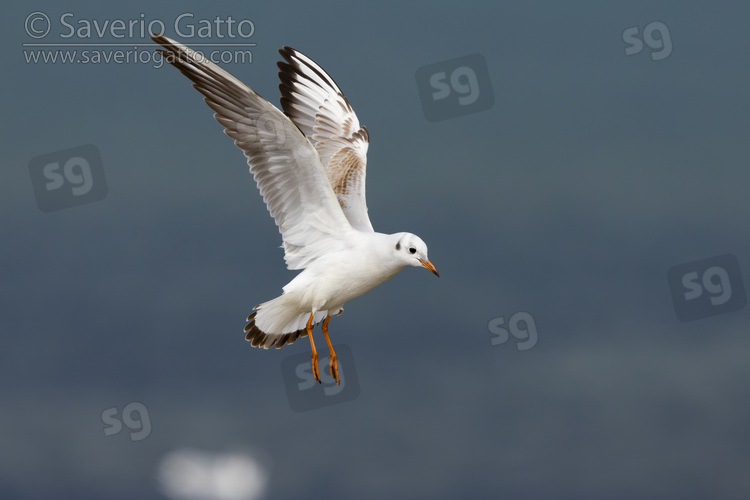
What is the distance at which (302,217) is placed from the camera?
10.6 metres

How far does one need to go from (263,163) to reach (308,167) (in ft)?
1.57

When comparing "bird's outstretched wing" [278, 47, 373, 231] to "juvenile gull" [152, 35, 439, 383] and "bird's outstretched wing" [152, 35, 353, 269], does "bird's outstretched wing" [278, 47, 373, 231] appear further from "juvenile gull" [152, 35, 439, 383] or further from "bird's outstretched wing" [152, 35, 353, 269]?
"bird's outstretched wing" [152, 35, 353, 269]

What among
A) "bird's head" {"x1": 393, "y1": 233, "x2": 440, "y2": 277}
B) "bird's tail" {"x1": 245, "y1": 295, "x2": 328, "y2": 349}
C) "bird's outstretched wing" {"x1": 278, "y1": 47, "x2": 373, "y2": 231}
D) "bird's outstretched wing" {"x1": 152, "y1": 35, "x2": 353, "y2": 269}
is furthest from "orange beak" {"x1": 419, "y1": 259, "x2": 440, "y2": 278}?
"bird's outstretched wing" {"x1": 278, "y1": 47, "x2": 373, "y2": 231}

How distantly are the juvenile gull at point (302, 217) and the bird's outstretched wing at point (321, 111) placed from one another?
599mm

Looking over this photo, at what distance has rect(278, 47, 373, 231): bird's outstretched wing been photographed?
12031 millimetres

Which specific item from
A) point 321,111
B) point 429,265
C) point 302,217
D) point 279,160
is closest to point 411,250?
point 429,265

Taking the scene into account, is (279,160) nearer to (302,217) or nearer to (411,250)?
(302,217)

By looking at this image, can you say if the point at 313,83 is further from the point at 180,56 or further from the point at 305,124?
the point at 180,56

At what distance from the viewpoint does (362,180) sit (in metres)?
11.2

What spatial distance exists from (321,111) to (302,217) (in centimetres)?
253

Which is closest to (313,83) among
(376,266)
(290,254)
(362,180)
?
(362,180)

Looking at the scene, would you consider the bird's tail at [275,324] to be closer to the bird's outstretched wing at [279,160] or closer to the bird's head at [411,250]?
the bird's outstretched wing at [279,160]

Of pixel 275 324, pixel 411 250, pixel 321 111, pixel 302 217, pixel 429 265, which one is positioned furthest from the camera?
pixel 321 111

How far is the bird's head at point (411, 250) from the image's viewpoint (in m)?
9.61
